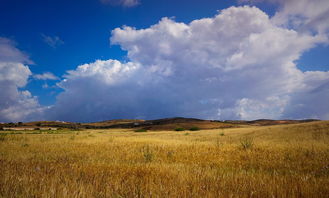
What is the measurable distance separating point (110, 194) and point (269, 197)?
8.14 feet

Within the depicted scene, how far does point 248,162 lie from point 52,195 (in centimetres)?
601

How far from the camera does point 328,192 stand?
317cm

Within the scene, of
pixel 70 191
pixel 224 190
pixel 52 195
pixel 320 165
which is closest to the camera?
pixel 52 195

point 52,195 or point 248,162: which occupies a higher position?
point 52,195

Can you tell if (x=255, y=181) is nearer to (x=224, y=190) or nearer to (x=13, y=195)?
(x=224, y=190)

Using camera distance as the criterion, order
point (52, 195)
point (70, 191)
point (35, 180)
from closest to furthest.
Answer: point (52, 195) → point (70, 191) → point (35, 180)

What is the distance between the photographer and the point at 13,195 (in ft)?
9.47

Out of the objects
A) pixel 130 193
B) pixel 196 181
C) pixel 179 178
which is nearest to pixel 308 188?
pixel 196 181

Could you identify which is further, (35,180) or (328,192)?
(35,180)

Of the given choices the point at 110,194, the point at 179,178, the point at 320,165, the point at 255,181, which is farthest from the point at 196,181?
the point at 320,165

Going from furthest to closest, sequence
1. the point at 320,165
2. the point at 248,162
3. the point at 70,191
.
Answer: the point at 248,162, the point at 320,165, the point at 70,191

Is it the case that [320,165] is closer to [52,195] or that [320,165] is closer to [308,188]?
[308,188]

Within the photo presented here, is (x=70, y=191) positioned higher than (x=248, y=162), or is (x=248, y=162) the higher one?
(x=70, y=191)

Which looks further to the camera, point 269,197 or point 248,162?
point 248,162
